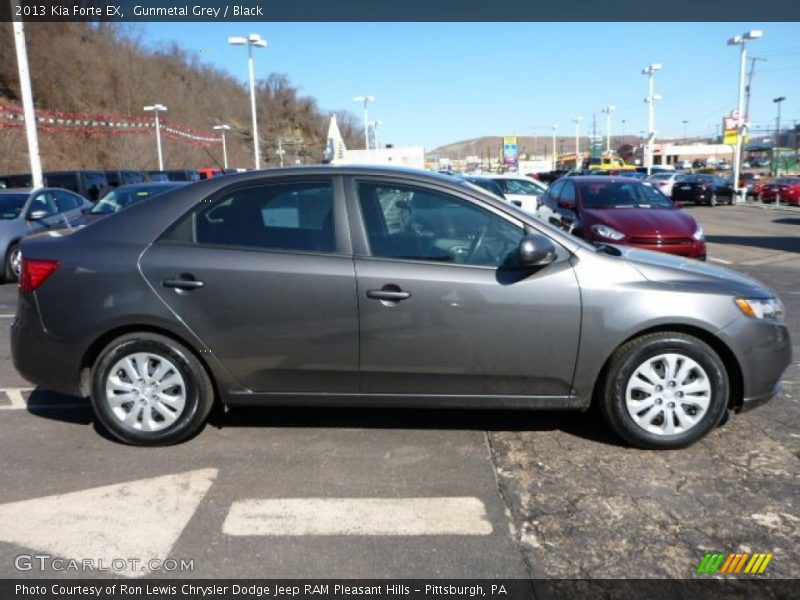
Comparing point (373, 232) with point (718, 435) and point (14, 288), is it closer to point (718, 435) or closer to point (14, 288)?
point (718, 435)

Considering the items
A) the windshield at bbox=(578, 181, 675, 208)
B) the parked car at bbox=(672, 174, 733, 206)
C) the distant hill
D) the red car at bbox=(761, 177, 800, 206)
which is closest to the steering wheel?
the windshield at bbox=(578, 181, 675, 208)

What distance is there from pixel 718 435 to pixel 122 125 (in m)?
51.9

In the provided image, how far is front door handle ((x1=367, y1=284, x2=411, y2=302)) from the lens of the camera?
3.81m

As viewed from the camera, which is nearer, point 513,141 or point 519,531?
point 519,531

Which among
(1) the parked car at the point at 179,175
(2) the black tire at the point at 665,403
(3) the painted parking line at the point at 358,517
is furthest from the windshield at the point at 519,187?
(1) the parked car at the point at 179,175

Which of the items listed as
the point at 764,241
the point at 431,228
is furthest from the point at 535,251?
the point at 764,241

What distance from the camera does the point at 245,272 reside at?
391cm

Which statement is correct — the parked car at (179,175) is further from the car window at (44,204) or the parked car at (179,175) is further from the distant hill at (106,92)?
the car window at (44,204)

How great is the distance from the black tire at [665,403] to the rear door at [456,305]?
284mm

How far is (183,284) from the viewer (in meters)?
3.92

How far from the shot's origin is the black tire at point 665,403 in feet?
12.7

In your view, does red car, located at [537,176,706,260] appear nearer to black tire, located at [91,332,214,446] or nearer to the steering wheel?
the steering wheel

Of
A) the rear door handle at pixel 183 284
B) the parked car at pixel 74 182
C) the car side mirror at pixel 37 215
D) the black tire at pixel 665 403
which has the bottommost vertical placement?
the black tire at pixel 665 403

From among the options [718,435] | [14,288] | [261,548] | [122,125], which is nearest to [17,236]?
[14,288]
